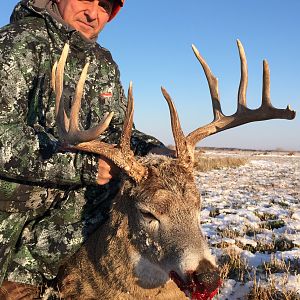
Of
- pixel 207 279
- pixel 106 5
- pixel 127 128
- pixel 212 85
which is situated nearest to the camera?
pixel 207 279

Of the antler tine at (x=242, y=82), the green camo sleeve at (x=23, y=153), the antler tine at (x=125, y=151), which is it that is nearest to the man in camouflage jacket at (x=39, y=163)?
→ the green camo sleeve at (x=23, y=153)

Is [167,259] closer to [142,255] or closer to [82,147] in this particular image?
[142,255]

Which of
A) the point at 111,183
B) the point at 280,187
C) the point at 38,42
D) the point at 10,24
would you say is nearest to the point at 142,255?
the point at 111,183

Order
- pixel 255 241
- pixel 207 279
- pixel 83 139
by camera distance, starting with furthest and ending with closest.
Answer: pixel 255 241 < pixel 83 139 < pixel 207 279

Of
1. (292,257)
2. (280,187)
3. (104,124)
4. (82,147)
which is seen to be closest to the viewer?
(104,124)

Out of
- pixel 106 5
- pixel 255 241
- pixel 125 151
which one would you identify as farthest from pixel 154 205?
pixel 255 241

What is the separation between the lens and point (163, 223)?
11.0 ft

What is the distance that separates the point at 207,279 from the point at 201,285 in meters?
0.07

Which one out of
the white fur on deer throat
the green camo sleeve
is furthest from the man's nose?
the white fur on deer throat

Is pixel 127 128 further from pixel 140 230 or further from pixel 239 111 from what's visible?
pixel 239 111

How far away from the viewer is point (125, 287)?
142 inches

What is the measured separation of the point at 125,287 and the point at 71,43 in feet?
7.79

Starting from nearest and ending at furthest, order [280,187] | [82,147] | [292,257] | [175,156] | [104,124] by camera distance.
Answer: [104,124] → [82,147] → [175,156] → [292,257] → [280,187]

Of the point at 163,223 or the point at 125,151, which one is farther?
the point at 125,151
